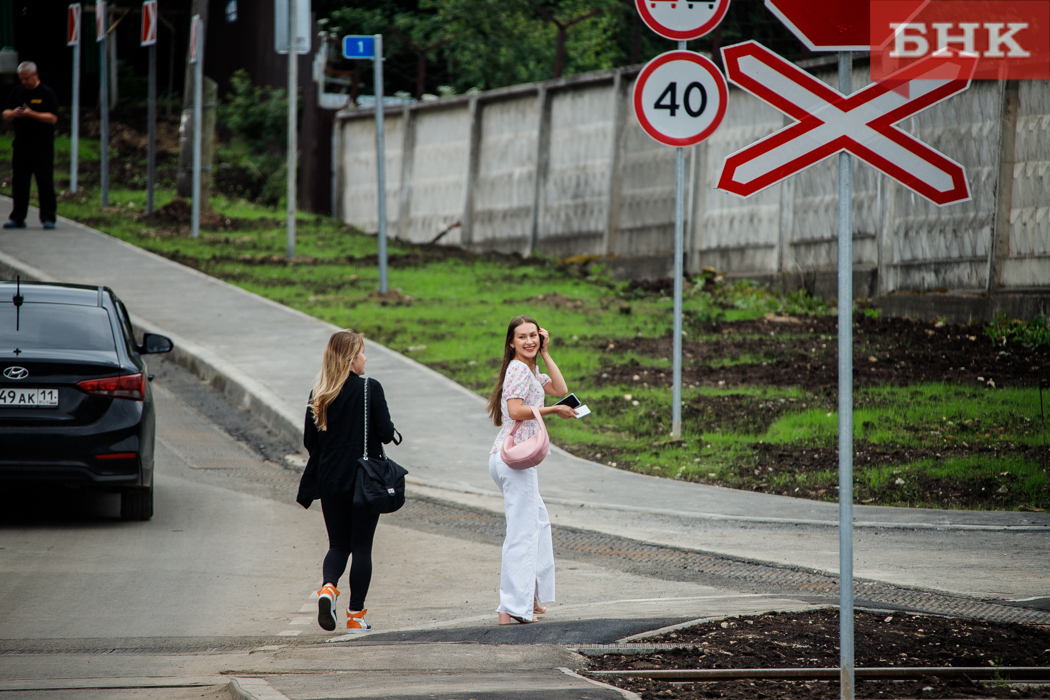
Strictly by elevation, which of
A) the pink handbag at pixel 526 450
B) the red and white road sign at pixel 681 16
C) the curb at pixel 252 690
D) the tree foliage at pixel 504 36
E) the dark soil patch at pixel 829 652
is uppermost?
the tree foliage at pixel 504 36

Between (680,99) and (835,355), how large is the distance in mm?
3718

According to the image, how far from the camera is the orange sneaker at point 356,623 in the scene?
6.05 meters

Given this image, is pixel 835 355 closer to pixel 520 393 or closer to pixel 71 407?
pixel 520 393

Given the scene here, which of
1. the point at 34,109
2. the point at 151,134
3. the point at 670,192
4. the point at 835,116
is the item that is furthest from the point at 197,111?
the point at 835,116

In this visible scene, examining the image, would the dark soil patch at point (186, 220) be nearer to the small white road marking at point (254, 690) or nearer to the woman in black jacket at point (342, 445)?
the woman in black jacket at point (342, 445)

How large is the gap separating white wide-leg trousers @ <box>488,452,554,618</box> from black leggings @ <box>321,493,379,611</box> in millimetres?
702

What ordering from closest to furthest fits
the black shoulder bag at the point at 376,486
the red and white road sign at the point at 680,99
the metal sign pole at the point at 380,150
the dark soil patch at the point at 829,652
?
1. the dark soil patch at the point at 829,652
2. the black shoulder bag at the point at 376,486
3. the red and white road sign at the point at 680,99
4. the metal sign pole at the point at 380,150

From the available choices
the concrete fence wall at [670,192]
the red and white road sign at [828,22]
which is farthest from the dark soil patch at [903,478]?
the red and white road sign at [828,22]

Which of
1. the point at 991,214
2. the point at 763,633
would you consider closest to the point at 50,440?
the point at 763,633

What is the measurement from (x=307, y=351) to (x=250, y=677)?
834cm

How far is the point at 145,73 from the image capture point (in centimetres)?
3609

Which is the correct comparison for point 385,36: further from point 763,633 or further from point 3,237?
point 763,633

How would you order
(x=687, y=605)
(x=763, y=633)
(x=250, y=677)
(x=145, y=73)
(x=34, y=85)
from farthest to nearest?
(x=145, y=73) → (x=34, y=85) → (x=687, y=605) → (x=763, y=633) → (x=250, y=677)

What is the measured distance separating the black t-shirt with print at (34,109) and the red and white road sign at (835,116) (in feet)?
52.1
